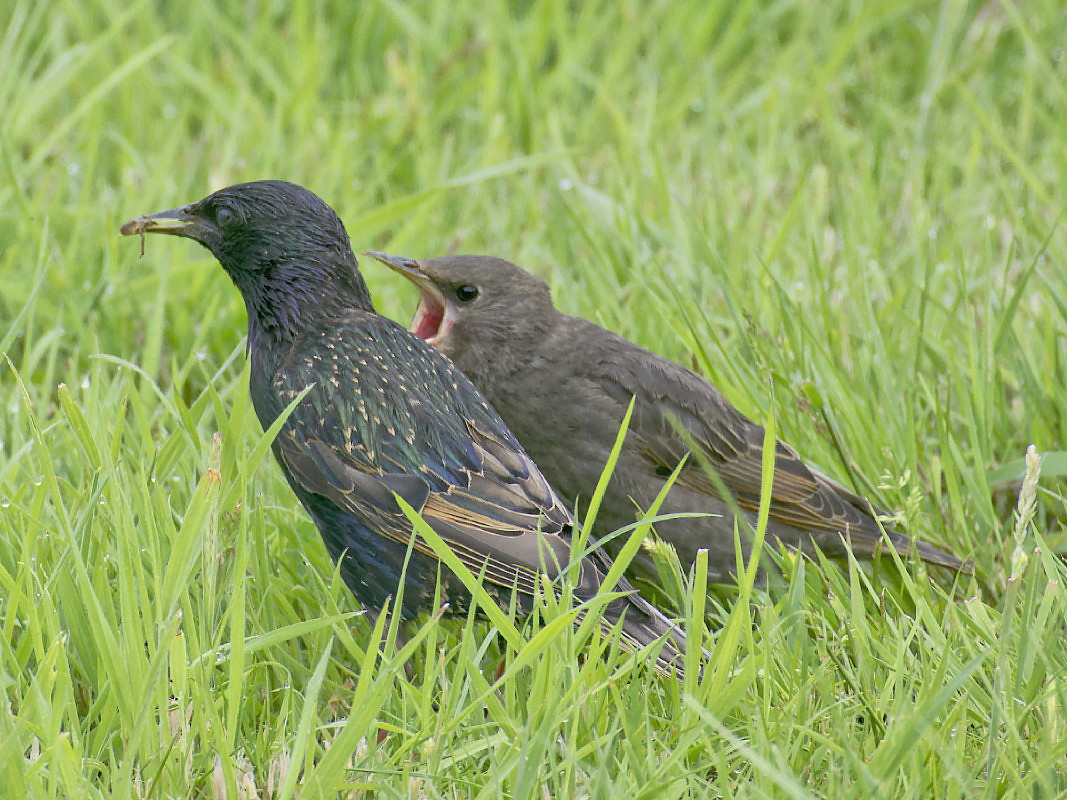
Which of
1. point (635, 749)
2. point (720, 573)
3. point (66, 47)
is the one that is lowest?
point (720, 573)

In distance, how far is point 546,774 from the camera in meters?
2.70

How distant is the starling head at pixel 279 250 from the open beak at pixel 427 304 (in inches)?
15.3

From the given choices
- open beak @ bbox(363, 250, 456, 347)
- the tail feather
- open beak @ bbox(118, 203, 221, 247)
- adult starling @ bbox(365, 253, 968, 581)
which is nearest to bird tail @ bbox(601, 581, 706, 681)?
the tail feather

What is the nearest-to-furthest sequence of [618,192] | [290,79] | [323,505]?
[323,505] → [618,192] → [290,79]

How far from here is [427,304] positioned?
4.58m

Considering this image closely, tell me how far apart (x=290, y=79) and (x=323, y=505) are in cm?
363

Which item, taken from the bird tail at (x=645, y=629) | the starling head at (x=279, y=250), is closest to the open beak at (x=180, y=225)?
the starling head at (x=279, y=250)

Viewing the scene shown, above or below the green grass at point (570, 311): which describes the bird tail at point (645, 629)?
below

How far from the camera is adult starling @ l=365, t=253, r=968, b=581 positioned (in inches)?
162

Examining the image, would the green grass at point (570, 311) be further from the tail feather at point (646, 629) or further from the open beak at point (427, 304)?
the open beak at point (427, 304)

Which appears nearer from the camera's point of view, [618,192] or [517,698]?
[517,698]

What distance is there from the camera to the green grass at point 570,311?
2691mm

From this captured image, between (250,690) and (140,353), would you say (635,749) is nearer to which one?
(250,690)

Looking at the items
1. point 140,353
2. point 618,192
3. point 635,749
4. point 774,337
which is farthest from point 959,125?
point 635,749
